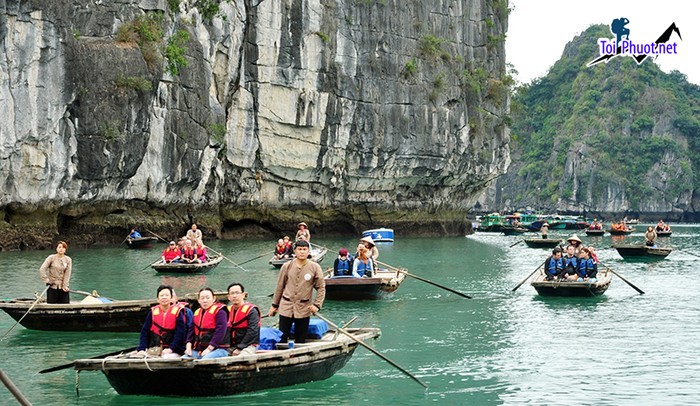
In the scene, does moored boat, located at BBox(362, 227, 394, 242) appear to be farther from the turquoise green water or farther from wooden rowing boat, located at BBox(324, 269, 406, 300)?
wooden rowing boat, located at BBox(324, 269, 406, 300)

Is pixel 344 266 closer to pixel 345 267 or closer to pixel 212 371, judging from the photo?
pixel 345 267

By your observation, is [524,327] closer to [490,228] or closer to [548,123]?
[490,228]

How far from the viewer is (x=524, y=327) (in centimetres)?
1775

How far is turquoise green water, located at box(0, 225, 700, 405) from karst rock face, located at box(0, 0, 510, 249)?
782cm

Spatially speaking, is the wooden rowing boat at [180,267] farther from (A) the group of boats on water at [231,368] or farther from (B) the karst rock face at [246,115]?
(A) the group of boats on water at [231,368]

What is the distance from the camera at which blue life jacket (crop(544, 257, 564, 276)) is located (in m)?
21.9

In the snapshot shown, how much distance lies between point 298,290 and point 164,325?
1748 millimetres

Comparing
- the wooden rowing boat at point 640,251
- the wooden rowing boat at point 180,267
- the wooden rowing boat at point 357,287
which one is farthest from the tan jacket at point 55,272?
the wooden rowing boat at point 640,251

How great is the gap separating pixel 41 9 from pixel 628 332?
2436cm

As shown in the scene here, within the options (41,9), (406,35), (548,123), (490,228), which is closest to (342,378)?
(41,9)

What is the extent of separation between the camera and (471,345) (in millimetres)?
15672

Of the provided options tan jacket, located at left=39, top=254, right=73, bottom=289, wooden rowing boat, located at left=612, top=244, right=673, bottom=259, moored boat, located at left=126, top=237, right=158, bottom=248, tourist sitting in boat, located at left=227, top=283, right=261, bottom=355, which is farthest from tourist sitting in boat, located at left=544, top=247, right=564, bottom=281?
moored boat, located at left=126, top=237, right=158, bottom=248

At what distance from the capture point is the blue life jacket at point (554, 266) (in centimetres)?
2186

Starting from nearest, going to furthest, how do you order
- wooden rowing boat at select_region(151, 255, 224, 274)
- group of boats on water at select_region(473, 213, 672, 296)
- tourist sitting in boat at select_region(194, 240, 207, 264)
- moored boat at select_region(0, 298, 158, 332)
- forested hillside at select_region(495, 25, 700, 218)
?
1. moored boat at select_region(0, 298, 158, 332)
2. group of boats on water at select_region(473, 213, 672, 296)
3. wooden rowing boat at select_region(151, 255, 224, 274)
4. tourist sitting in boat at select_region(194, 240, 207, 264)
5. forested hillside at select_region(495, 25, 700, 218)
